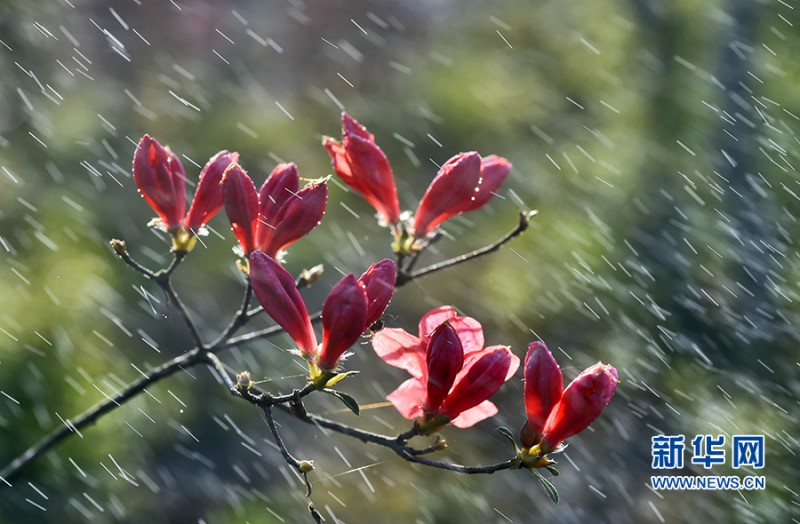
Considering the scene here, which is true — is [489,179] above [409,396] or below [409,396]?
above

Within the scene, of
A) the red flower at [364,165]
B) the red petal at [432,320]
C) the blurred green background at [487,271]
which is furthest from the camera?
the blurred green background at [487,271]

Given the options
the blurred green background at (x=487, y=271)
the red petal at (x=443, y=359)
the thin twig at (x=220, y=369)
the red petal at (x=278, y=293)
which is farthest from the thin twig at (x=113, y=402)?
the blurred green background at (x=487, y=271)

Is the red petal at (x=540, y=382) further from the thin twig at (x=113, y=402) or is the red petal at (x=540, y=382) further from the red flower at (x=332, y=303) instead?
the thin twig at (x=113, y=402)

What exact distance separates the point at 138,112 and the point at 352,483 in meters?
2.13

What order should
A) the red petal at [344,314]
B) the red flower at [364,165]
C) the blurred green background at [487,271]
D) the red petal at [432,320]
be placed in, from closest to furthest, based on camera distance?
the red petal at [344,314] < the red petal at [432,320] < the red flower at [364,165] < the blurred green background at [487,271]

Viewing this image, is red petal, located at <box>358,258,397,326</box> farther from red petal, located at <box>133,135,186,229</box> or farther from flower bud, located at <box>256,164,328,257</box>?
red petal, located at <box>133,135,186,229</box>

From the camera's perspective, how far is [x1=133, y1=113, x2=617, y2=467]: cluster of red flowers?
615 millimetres

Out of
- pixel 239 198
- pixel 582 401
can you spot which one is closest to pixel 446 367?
pixel 582 401

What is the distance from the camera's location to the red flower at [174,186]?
73 centimetres

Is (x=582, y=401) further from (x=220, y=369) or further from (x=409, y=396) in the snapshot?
(x=220, y=369)

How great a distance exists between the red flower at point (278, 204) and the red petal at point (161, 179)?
9 cm

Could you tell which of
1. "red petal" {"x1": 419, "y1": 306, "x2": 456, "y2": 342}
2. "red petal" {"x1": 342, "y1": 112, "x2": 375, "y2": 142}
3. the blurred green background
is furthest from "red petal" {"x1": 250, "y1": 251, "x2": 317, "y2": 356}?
the blurred green background

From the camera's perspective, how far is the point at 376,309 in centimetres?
62

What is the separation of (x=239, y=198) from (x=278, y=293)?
0.33 feet
